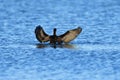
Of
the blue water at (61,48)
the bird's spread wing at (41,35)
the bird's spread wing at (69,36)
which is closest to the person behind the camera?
the blue water at (61,48)

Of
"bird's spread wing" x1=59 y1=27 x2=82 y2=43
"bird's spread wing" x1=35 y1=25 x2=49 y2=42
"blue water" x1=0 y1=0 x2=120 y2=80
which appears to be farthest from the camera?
"bird's spread wing" x1=59 y1=27 x2=82 y2=43

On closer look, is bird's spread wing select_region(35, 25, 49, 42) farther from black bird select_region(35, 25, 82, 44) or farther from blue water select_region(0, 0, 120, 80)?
blue water select_region(0, 0, 120, 80)

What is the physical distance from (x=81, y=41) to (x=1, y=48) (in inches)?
116

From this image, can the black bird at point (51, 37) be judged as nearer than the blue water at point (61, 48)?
No

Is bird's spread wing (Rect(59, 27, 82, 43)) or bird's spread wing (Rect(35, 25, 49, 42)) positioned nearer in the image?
bird's spread wing (Rect(35, 25, 49, 42))

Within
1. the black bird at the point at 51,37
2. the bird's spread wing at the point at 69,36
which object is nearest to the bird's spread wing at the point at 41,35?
the black bird at the point at 51,37

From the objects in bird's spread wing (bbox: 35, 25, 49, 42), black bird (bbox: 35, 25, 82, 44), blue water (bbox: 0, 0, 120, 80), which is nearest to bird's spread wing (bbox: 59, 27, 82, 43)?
black bird (bbox: 35, 25, 82, 44)

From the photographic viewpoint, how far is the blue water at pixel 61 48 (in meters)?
20.3

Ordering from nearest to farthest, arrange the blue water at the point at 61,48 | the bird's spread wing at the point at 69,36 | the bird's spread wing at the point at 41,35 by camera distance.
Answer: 1. the blue water at the point at 61,48
2. the bird's spread wing at the point at 41,35
3. the bird's spread wing at the point at 69,36

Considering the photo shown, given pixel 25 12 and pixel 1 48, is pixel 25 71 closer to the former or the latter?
pixel 1 48

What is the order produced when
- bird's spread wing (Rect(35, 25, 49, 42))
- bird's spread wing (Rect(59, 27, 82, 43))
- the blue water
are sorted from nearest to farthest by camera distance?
the blue water → bird's spread wing (Rect(35, 25, 49, 42)) → bird's spread wing (Rect(59, 27, 82, 43))

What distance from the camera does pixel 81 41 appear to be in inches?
1022

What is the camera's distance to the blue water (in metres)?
20.3

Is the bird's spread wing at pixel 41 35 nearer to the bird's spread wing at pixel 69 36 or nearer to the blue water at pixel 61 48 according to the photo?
the blue water at pixel 61 48
